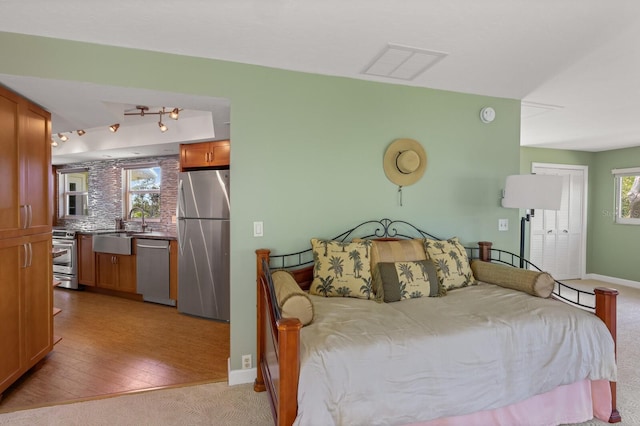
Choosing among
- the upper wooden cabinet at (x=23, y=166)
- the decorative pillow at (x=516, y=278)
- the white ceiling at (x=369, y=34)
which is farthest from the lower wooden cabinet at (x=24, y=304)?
the decorative pillow at (x=516, y=278)

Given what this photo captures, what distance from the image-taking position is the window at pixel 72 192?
588cm

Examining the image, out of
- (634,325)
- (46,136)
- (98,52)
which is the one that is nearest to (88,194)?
(46,136)

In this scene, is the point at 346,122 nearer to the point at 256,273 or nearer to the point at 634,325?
the point at 256,273

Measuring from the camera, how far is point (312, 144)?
2.67 metres

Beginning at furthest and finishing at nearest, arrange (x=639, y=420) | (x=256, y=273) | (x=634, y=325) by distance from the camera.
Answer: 1. (x=634, y=325)
2. (x=256, y=273)
3. (x=639, y=420)

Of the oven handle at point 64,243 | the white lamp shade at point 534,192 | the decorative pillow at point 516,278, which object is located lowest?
the oven handle at point 64,243

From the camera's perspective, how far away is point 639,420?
2037 millimetres

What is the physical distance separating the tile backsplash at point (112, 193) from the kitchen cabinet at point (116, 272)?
0.69m

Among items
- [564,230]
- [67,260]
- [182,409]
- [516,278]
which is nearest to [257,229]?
[182,409]

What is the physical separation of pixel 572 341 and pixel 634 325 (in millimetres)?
2698

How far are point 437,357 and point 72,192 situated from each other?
6688 mm

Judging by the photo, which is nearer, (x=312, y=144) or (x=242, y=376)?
(x=242, y=376)

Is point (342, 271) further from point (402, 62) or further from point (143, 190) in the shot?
point (143, 190)

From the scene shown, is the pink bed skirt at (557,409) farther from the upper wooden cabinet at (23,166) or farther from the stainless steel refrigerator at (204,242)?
the upper wooden cabinet at (23,166)
